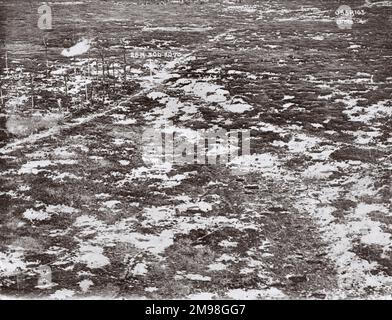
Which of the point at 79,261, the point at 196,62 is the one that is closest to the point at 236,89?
the point at 196,62

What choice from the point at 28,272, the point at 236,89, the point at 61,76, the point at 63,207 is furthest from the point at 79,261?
the point at 61,76

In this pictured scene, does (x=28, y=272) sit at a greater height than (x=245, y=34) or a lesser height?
lesser
